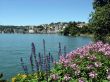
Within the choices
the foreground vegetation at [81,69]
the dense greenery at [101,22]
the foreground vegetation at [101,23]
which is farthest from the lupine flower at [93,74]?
the dense greenery at [101,22]

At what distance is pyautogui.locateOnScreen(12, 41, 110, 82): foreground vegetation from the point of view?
8664mm

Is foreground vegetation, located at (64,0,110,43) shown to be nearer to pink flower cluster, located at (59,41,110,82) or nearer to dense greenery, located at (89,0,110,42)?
dense greenery, located at (89,0,110,42)

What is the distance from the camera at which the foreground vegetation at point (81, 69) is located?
8664 millimetres

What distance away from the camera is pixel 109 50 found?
35.8 feet

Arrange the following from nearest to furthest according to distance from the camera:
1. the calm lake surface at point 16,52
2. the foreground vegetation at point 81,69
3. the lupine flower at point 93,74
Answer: the lupine flower at point 93,74
the foreground vegetation at point 81,69
the calm lake surface at point 16,52

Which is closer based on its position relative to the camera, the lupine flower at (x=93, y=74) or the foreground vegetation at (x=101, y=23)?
the lupine flower at (x=93, y=74)

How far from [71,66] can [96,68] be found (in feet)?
2.41

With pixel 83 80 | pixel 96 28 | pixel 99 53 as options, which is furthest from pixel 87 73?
pixel 96 28

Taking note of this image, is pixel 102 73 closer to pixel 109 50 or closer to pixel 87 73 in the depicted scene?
pixel 87 73

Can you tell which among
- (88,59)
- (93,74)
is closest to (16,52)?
(88,59)

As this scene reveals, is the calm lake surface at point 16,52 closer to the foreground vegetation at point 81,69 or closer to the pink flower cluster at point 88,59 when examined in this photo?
the pink flower cluster at point 88,59

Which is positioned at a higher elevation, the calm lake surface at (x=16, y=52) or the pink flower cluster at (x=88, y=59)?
the pink flower cluster at (x=88, y=59)

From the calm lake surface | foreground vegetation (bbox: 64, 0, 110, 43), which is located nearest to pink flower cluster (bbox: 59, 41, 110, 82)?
foreground vegetation (bbox: 64, 0, 110, 43)

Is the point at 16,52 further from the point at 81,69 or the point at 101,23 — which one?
the point at 81,69
